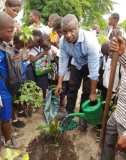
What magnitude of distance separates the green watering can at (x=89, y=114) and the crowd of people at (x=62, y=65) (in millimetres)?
107

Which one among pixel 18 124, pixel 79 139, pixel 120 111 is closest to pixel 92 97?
pixel 79 139

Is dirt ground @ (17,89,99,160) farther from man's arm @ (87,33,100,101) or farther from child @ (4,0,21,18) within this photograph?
child @ (4,0,21,18)

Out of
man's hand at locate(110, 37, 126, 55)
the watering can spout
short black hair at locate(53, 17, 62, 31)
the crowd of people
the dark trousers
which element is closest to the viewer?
man's hand at locate(110, 37, 126, 55)

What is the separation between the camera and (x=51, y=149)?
181 inches

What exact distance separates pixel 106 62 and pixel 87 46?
13.9 inches

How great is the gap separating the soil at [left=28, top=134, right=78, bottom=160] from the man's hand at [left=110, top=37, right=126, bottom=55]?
1.78 meters

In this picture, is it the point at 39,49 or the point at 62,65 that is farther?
the point at 39,49

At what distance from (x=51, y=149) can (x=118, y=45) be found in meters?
1.95

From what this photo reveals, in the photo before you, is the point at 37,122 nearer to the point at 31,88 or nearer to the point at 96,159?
the point at 31,88

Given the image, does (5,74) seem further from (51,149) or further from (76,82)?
(76,82)

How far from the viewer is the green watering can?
4.66 metres

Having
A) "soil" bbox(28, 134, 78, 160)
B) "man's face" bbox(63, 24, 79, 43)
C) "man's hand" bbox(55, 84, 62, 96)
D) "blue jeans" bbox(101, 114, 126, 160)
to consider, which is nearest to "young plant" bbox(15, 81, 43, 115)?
"man's hand" bbox(55, 84, 62, 96)

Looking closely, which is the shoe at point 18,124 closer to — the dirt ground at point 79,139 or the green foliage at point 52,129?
the dirt ground at point 79,139

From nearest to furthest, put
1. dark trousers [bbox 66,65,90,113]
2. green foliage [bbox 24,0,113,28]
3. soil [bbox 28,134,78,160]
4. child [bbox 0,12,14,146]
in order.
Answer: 1. child [bbox 0,12,14,146]
2. soil [bbox 28,134,78,160]
3. dark trousers [bbox 66,65,90,113]
4. green foliage [bbox 24,0,113,28]
